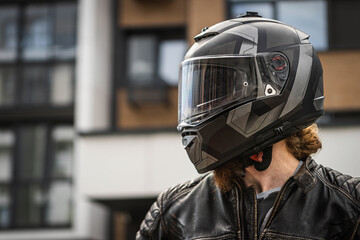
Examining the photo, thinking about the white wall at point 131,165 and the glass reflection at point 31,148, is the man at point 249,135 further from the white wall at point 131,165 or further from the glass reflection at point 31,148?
the glass reflection at point 31,148

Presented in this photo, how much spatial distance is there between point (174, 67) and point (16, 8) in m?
4.09

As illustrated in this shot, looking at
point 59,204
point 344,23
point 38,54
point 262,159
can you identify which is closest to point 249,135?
point 262,159

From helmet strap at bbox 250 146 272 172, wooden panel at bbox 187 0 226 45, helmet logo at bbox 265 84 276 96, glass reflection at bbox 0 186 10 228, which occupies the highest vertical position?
wooden panel at bbox 187 0 226 45

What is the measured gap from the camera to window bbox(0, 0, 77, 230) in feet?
44.4

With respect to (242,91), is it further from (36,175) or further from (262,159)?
(36,175)

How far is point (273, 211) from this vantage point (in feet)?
6.34

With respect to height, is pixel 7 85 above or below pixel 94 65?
below

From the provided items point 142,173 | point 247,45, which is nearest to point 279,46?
point 247,45

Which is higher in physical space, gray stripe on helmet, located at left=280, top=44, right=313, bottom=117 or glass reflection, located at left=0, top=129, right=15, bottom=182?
gray stripe on helmet, located at left=280, top=44, right=313, bottom=117

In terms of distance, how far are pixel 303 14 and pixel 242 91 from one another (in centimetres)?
1027

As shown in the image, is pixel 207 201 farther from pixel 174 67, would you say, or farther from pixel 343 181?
pixel 174 67

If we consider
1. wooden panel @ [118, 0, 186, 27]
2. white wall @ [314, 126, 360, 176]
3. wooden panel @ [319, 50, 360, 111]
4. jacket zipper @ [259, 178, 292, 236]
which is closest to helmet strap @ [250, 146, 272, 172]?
jacket zipper @ [259, 178, 292, 236]

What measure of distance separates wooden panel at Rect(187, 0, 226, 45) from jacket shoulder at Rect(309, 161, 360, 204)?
9.90 metres

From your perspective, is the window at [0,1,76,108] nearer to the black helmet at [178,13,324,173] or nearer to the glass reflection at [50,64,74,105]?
the glass reflection at [50,64,74,105]
